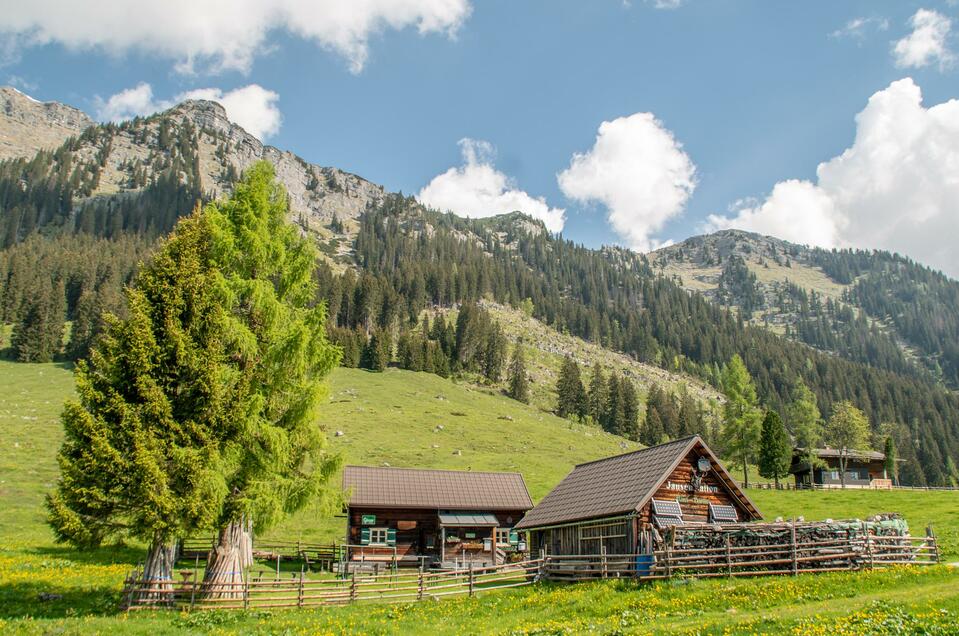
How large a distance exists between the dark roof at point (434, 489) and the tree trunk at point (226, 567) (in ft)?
61.5

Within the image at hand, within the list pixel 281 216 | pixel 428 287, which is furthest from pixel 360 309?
pixel 281 216

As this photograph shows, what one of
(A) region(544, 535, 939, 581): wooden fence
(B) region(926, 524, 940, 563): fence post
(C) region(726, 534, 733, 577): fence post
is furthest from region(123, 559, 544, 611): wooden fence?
(B) region(926, 524, 940, 563): fence post

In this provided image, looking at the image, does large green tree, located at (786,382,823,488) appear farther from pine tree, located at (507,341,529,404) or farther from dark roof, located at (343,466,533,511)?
pine tree, located at (507,341,529,404)

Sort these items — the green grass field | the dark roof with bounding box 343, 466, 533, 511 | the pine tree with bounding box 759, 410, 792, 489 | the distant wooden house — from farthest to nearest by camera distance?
1. the distant wooden house
2. the pine tree with bounding box 759, 410, 792, 489
3. the dark roof with bounding box 343, 466, 533, 511
4. the green grass field

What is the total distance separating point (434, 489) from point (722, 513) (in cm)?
1935

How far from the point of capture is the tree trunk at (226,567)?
67.5 ft

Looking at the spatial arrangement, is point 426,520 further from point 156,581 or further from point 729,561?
point 156,581

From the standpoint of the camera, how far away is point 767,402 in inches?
6821

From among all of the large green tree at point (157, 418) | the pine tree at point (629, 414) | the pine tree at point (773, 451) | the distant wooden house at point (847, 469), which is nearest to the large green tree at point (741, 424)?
the pine tree at point (773, 451)

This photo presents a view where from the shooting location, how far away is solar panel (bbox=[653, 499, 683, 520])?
29.2m

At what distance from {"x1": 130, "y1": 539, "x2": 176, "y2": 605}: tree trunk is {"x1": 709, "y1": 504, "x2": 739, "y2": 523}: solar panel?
77.8 ft

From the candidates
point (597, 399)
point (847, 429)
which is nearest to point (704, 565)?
point (847, 429)

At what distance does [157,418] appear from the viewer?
776 inches

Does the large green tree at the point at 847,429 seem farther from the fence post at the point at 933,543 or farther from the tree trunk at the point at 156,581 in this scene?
the tree trunk at the point at 156,581
